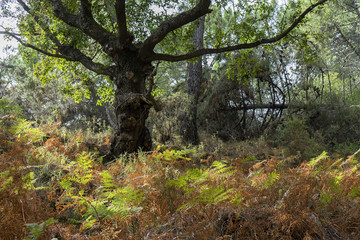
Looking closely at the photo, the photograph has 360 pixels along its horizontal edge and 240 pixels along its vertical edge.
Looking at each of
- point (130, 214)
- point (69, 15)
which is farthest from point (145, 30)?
point (130, 214)

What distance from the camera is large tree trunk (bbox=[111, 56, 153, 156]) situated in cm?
549

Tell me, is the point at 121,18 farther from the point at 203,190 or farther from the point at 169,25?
the point at 203,190

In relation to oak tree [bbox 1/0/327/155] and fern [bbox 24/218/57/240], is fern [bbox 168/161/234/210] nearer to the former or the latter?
fern [bbox 24/218/57/240]

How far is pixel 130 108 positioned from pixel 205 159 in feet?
6.47

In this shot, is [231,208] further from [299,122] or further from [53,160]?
[299,122]

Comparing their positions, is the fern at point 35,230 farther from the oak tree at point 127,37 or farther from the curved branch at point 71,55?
the curved branch at point 71,55

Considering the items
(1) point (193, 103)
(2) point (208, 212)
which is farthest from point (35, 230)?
(1) point (193, 103)

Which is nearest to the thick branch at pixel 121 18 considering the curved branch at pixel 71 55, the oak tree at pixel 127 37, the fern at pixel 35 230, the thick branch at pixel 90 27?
the oak tree at pixel 127 37

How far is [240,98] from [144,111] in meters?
5.72

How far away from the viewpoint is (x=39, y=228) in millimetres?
1450

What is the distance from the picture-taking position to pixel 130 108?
5516mm

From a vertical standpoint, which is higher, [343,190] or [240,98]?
[240,98]

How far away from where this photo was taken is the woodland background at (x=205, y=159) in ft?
5.46

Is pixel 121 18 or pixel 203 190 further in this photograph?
pixel 121 18
